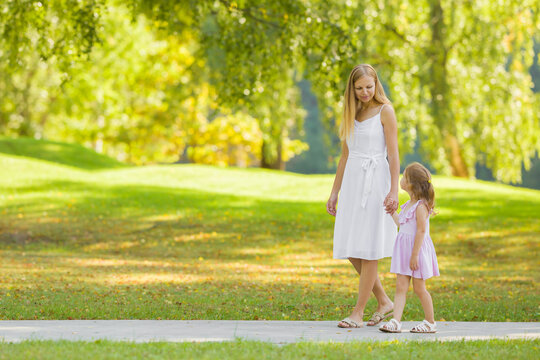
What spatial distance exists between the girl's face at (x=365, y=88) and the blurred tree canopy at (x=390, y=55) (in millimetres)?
4986

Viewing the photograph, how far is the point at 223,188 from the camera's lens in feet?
75.3

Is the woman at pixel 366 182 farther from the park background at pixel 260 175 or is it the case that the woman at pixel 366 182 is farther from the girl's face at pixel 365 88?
the park background at pixel 260 175

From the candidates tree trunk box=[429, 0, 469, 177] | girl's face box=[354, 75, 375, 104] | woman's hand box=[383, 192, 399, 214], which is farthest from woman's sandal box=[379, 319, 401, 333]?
tree trunk box=[429, 0, 469, 177]

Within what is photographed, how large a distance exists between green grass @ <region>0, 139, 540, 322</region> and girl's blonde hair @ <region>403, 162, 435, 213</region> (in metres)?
1.90

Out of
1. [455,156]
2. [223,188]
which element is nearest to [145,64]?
[223,188]

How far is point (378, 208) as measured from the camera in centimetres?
608

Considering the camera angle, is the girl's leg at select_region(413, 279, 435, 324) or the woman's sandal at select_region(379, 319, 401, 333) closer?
the woman's sandal at select_region(379, 319, 401, 333)

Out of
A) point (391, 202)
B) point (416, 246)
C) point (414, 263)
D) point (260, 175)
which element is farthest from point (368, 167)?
point (260, 175)

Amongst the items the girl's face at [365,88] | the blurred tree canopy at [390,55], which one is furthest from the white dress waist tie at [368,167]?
the blurred tree canopy at [390,55]

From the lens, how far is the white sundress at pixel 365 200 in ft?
19.9

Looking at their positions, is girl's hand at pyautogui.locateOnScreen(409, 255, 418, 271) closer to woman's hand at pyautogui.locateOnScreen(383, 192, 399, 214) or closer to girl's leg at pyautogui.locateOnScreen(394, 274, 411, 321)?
girl's leg at pyautogui.locateOnScreen(394, 274, 411, 321)

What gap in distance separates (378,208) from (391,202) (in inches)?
8.0

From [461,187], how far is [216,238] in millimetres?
9852

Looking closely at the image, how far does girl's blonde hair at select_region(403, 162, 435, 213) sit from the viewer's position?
238 inches
